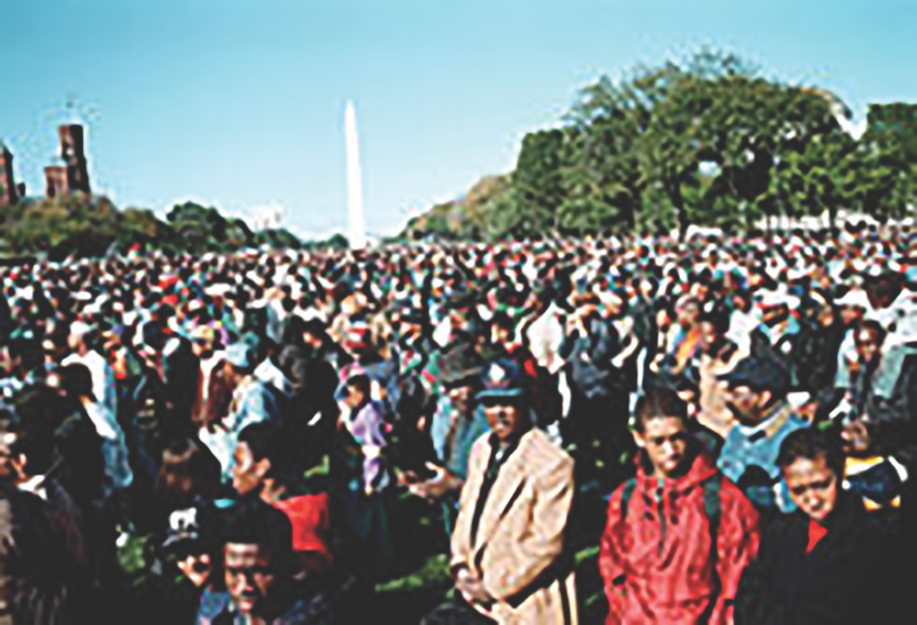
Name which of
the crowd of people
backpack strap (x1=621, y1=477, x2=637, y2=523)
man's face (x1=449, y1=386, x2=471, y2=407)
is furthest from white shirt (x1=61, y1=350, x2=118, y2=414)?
backpack strap (x1=621, y1=477, x2=637, y2=523)

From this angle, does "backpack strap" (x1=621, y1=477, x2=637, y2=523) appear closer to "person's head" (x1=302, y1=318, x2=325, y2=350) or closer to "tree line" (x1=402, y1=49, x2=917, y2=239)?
"person's head" (x1=302, y1=318, x2=325, y2=350)

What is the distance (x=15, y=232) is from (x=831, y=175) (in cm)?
4441

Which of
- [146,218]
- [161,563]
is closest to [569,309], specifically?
[161,563]

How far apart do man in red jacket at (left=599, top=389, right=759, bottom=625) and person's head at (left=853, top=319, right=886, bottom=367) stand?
409cm

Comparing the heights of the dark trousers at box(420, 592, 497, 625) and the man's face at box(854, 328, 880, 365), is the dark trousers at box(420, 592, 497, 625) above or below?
below

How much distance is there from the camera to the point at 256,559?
4.20 m

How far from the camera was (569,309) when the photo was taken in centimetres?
1348

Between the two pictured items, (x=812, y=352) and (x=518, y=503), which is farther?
(x=812, y=352)

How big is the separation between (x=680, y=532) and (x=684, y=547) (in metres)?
0.05

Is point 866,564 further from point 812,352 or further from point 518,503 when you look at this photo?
point 812,352

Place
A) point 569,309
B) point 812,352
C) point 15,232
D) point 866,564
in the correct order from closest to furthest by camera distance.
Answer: point 866,564 → point 812,352 → point 569,309 → point 15,232

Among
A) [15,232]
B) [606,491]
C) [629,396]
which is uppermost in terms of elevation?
[15,232]

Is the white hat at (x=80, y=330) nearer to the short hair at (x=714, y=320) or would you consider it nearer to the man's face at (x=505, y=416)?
the short hair at (x=714, y=320)

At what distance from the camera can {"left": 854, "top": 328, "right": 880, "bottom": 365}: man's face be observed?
8016 millimetres
